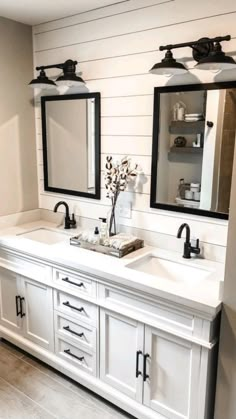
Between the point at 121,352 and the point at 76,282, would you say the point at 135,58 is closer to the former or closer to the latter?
the point at 76,282

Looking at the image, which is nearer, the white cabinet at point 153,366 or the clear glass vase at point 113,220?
the white cabinet at point 153,366

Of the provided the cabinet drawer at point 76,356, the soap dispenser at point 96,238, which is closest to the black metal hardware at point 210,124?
the soap dispenser at point 96,238

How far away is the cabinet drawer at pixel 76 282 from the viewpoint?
2.08m

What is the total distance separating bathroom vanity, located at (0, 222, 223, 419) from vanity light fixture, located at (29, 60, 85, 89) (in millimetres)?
1139

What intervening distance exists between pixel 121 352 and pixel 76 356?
1.36ft

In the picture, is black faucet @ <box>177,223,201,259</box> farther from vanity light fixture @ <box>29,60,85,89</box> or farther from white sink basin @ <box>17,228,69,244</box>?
vanity light fixture @ <box>29,60,85,89</box>

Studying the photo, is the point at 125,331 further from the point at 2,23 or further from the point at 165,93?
the point at 2,23

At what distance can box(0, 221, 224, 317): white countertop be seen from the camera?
1656mm

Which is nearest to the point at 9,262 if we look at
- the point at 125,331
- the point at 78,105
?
the point at 125,331

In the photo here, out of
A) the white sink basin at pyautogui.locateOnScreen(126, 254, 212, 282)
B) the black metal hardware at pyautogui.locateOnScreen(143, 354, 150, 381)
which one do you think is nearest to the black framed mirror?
the white sink basin at pyautogui.locateOnScreen(126, 254, 212, 282)

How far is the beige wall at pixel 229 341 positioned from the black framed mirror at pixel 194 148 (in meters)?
0.46

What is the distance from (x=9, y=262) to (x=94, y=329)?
0.86m

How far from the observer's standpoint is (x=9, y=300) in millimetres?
2666

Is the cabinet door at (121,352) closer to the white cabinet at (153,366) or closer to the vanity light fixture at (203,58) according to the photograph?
the white cabinet at (153,366)
